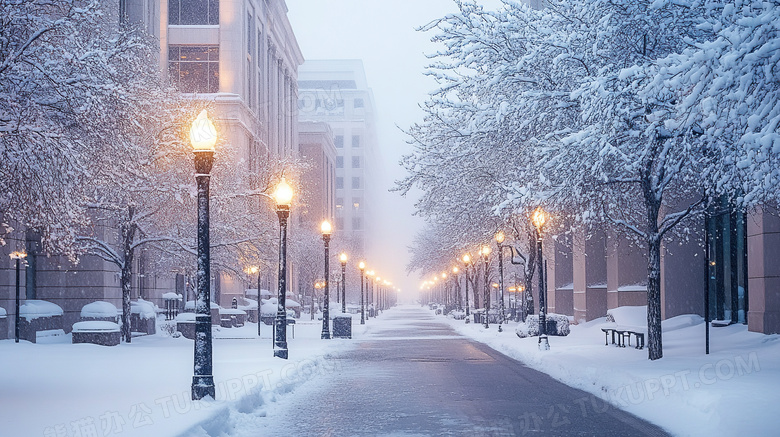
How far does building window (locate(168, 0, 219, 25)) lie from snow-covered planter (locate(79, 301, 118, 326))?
39.9 m

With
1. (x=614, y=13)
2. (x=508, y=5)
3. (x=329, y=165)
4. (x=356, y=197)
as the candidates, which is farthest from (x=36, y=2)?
(x=356, y=197)

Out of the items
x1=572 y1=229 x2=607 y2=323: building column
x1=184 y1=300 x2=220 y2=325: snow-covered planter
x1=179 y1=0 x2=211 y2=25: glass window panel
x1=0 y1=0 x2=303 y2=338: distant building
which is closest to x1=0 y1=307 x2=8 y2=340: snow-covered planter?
x1=0 y1=0 x2=303 y2=338: distant building

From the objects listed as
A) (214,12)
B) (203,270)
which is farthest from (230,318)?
(203,270)

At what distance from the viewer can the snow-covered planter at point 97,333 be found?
28.4 metres

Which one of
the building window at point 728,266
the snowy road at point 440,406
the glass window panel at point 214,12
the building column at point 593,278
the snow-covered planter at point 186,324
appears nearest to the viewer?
the snowy road at point 440,406

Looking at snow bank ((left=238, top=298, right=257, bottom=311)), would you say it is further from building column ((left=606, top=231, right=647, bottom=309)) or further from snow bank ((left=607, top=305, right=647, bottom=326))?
snow bank ((left=607, top=305, right=647, bottom=326))

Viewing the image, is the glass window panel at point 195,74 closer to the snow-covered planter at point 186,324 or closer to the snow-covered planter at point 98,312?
the snow-covered planter at point 186,324

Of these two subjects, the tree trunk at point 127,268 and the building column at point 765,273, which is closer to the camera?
the building column at point 765,273

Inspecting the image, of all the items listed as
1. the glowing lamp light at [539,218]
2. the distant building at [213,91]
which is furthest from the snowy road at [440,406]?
the distant building at [213,91]

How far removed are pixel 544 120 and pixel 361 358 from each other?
9.76 meters

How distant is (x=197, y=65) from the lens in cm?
6625

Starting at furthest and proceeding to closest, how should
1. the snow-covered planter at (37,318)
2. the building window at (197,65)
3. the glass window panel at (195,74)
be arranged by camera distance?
the building window at (197,65)
the glass window panel at (195,74)
the snow-covered planter at (37,318)

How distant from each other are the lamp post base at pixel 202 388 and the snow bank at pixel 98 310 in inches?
795

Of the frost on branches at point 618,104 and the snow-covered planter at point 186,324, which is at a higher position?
the frost on branches at point 618,104
